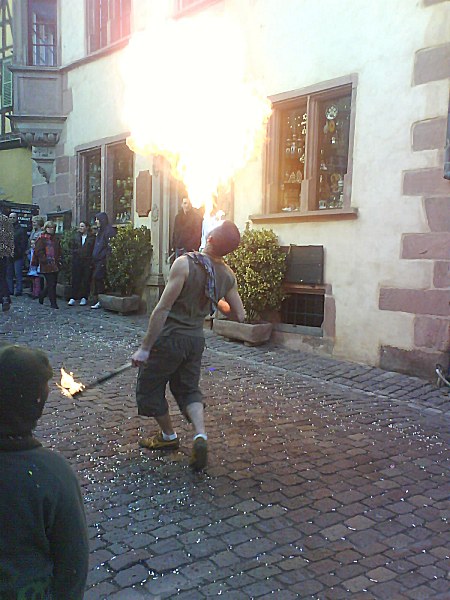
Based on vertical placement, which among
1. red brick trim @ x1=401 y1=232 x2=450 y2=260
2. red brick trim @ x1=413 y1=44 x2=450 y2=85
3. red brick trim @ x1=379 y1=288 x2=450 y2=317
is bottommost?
red brick trim @ x1=379 y1=288 x2=450 y2=317

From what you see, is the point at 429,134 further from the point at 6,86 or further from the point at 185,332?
the point at 6,86

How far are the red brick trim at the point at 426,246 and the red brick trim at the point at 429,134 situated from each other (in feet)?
3.27

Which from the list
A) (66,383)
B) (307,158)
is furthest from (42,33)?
(66,383)

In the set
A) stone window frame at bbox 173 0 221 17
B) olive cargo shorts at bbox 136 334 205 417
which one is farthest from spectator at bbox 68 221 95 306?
olive cargo shorts at bbox 136 334 205 417

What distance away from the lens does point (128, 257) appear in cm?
1145

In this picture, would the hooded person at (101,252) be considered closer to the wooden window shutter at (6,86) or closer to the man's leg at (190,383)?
the man's leg at (190,383)

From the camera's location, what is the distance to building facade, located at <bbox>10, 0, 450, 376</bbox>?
7.07m

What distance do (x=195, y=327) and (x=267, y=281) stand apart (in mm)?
4313

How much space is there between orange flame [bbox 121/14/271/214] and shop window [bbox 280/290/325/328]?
6.61ft

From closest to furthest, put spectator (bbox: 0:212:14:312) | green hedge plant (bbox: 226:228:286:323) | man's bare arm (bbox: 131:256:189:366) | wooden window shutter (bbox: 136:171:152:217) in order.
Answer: man's bare arm (bbox: 131:256:189:366) < green hedge plant (bbox: 226:228:286:323) < spectator (bbox: 0:212:14:312) < wooden window shutter (bbox: 136:171:152:217)

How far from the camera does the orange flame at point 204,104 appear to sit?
9.04m

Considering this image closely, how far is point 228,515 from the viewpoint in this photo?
142 inches

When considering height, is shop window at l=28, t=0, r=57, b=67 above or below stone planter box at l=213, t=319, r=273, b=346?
above

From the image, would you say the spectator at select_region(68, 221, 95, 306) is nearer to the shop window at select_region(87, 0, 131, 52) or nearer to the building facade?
the building facade
